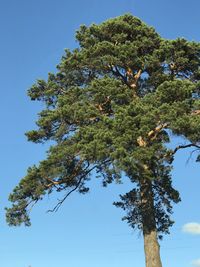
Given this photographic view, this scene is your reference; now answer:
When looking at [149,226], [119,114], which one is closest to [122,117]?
[119,114]

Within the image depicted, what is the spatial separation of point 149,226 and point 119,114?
467 centimetres

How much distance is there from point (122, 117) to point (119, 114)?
0.62 feet

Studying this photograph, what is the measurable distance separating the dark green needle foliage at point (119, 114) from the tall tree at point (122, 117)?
4 cm

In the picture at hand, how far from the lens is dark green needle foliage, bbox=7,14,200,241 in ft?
60.2

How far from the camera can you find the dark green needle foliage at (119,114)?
18344mm

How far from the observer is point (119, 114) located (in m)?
18.7

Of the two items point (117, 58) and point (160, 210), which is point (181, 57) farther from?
point (160, 210)

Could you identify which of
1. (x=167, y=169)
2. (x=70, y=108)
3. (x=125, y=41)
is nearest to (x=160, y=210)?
(x=167, y=169)

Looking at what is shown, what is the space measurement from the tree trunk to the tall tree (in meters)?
0.04

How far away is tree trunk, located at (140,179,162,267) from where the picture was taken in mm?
18828

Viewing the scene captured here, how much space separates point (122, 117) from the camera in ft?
61.2

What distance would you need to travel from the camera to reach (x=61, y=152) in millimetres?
19609

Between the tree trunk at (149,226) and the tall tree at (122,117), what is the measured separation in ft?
0.13

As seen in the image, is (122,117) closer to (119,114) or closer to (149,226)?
(119,114)
